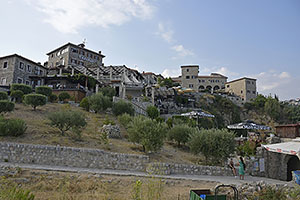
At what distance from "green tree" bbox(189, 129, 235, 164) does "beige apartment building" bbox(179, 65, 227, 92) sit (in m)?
56.6

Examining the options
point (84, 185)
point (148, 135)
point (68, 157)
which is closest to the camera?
point (84, 185)

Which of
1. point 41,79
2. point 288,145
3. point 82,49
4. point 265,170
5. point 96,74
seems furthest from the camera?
point 82,49

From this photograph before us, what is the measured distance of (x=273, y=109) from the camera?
55969 mm

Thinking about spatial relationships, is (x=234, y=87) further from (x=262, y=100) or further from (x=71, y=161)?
(x=71, y=161)

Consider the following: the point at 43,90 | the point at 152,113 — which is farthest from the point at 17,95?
the point at 152,113

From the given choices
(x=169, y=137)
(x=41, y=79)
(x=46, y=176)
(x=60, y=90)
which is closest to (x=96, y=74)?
(x=41, y=79)

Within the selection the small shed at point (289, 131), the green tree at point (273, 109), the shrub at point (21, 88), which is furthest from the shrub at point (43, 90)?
the green tree at point (273, 109)

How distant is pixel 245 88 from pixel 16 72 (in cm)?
6204

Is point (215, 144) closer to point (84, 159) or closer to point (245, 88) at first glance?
point (84, 159)

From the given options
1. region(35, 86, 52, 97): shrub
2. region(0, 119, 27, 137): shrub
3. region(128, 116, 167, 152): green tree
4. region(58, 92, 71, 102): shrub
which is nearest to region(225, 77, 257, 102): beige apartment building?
A: region(58, 92, 71, 102): shrub

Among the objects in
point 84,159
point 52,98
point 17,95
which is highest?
point 52,98

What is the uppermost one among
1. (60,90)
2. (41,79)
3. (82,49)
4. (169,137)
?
(82,49)

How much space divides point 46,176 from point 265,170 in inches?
572

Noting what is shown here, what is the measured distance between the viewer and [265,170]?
52.8 ft
